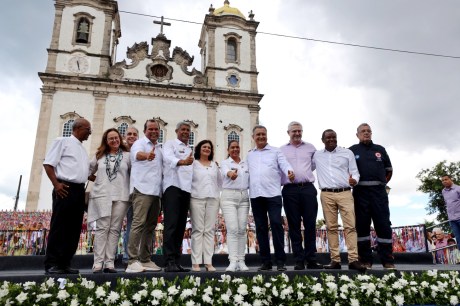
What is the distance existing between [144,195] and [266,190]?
165 centimetres

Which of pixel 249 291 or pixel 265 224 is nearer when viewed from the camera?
pixel 249 291

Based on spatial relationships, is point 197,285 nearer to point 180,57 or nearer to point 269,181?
point 269,181

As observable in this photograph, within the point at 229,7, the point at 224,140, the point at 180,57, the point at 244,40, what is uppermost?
the point at 229,7

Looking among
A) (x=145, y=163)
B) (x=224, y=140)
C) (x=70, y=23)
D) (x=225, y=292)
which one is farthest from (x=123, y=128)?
(x=225, y=292)

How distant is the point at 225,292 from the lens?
3.54 meters

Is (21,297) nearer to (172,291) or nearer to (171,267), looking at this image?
(172,291)

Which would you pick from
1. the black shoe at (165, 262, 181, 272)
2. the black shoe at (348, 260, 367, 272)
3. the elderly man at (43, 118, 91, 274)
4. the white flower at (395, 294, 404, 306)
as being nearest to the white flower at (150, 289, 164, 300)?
the black shoe at (165, 262, 181, 272)

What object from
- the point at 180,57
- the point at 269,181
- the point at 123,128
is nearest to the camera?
the point at 269,181

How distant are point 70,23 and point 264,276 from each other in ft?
84.3

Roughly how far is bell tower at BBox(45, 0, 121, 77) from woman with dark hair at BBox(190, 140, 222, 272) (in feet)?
70.2

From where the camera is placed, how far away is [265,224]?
4988mm

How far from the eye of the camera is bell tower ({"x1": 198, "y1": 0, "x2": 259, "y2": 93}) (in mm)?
26339

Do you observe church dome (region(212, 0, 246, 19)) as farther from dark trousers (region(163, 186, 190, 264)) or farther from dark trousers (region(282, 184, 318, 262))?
dark trousers (region(163, 186, 190, 264))

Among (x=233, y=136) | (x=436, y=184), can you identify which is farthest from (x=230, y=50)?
(x=436, y=184)
